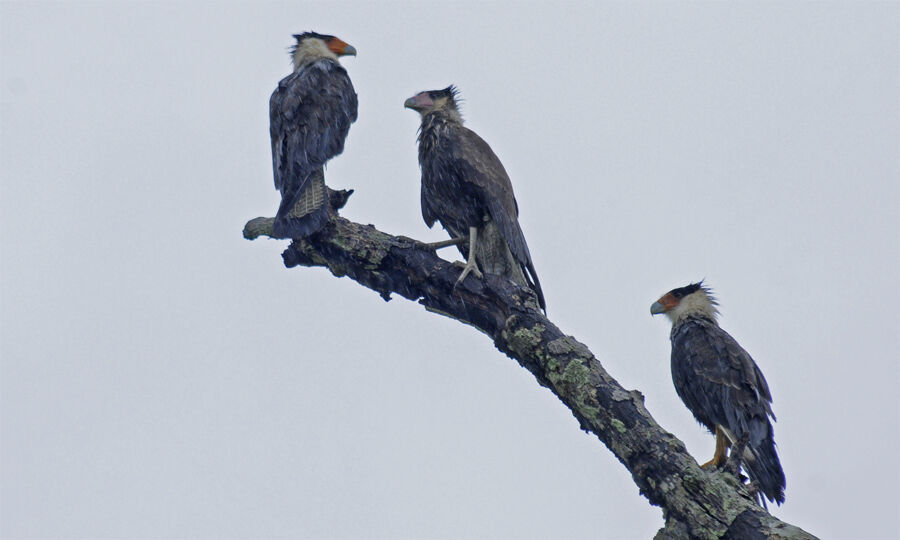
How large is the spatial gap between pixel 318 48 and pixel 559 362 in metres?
4.53

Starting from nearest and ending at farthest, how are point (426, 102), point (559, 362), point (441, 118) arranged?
point (559, 362) → point (441, 118) → point (426, 102)

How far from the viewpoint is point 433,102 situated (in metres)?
7.12

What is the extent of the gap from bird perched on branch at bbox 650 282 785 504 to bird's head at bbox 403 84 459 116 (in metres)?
2.34

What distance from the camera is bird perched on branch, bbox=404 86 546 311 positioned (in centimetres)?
612

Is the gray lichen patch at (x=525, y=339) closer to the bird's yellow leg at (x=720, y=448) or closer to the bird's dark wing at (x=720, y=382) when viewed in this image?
the bird's dark wing at (x=720, y=382)

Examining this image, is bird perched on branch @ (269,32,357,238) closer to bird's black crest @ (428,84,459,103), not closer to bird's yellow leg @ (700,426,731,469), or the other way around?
bird's black crest @ (428,84,459,103)

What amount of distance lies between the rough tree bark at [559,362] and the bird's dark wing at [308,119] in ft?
1.83

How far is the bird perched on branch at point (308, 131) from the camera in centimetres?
552

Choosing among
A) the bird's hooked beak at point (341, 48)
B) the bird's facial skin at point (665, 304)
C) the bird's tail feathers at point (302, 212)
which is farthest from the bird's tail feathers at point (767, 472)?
the bird's hooked beak at point (341, 48)

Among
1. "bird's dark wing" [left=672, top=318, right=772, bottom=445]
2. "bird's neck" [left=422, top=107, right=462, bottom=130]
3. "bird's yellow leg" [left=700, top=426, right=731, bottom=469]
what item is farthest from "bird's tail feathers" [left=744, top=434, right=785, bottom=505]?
"bird's neck" [left=422, top=107, right=462, bottom=130]

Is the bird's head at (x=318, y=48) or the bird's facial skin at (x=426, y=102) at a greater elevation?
the bird's head at (x=318, y=48)

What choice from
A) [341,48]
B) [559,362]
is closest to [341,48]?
[341,48]

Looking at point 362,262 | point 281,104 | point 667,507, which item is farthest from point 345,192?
point 667,507

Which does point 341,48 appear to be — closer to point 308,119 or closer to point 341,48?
point 341,48
